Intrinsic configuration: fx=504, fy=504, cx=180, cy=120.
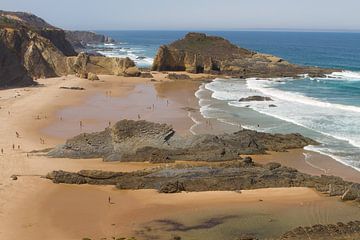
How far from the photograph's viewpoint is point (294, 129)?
1368 inches

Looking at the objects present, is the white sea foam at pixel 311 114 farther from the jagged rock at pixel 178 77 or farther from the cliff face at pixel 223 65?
the cliff face at pixel 223 65

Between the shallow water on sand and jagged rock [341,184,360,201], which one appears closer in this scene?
jagged rock [341,184,360,201]

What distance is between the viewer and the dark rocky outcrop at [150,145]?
26.7 metres

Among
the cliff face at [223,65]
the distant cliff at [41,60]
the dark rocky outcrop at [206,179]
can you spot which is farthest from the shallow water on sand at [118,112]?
the cliff face at [223,65]

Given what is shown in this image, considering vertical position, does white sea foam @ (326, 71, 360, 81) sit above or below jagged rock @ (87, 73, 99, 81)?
above

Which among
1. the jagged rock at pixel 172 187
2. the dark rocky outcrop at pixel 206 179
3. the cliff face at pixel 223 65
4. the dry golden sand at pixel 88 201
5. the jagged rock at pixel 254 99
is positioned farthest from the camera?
the cliff face at pixel 223 65

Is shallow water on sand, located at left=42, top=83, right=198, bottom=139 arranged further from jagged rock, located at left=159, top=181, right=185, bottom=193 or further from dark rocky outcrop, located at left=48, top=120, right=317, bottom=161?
jagged rock, located at left=159, top=181, right=185, bottom=193

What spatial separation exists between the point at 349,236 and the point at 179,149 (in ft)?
41.8

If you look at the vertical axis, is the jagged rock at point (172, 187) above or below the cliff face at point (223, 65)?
above

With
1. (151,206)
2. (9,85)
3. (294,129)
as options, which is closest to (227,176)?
(151,206)

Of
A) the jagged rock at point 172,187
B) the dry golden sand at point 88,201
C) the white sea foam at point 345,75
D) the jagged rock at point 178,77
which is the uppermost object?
the jagged rock at point 172,187

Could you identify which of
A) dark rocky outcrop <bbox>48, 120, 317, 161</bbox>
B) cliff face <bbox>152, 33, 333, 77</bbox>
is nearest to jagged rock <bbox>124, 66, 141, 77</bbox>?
cliff face <bbox>152, 33, 333, 77</bbox>

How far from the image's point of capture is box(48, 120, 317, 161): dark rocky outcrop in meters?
26.7

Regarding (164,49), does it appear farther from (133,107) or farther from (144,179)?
(144,179)
